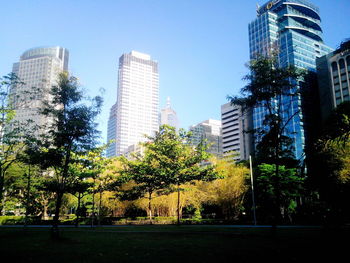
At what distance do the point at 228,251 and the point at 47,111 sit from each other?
15.2m

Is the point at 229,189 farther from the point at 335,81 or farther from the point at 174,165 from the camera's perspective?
the point at 335,81

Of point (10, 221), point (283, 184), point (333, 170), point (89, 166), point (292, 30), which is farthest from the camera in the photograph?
point (292, 30)

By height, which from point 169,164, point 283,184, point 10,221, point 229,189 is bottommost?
point 10,221

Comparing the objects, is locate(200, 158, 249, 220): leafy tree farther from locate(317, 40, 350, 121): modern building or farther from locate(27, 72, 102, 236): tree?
locate(317, 40, 350, 121): modern building

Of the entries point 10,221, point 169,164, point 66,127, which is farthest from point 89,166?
point 10,221

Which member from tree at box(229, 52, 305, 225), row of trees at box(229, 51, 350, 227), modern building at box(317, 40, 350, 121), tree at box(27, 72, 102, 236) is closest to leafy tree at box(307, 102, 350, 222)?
row of trees at box(229, 51, 350, 227)

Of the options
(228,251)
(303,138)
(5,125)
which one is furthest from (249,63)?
(303,138)

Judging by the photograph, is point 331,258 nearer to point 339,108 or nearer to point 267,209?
point 267,209

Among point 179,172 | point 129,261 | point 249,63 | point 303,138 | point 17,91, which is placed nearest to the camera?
point 129,261

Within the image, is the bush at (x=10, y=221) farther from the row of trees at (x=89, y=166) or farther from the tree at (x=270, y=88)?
the tree at (x=270, y=88)

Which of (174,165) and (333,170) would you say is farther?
(333,170)

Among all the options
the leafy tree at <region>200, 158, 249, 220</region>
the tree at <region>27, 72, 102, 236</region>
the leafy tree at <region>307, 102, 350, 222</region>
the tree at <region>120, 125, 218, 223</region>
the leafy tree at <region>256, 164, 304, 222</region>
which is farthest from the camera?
the leafy tree at <region>200, 158, 249, 220</region>

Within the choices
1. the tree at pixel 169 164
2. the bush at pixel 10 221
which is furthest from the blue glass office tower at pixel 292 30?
the bush at pixel 10 221

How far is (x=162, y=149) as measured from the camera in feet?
123
